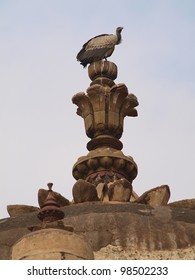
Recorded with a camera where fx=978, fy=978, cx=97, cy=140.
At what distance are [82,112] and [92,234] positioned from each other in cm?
515

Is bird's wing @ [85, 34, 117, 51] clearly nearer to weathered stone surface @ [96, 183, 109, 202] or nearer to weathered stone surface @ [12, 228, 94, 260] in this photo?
weathered stone surface @ [96, 183, 109, 202]

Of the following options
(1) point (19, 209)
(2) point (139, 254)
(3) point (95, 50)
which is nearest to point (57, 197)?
(1) point (19, 209)

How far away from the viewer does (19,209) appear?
604 inches

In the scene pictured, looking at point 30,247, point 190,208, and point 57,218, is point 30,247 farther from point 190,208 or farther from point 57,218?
point 190,208

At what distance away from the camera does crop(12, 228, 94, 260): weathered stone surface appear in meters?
9.93

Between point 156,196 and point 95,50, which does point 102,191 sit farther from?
point 95,50

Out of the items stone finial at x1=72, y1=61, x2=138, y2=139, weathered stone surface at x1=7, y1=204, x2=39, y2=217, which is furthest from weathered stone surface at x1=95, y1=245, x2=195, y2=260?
stone finial at x1=72, y1=61, x2=138, y2=139

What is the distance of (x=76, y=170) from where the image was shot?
17.0 metres

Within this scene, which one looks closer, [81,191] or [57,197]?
[81,191]

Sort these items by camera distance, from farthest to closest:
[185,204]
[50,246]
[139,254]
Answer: [185,204] → [139,254] → [50,246]

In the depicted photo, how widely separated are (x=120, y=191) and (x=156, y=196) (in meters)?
0.56

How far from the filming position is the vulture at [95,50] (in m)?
18.8

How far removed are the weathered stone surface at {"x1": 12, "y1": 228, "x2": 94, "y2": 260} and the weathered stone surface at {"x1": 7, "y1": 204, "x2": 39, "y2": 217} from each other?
16.4 feet
